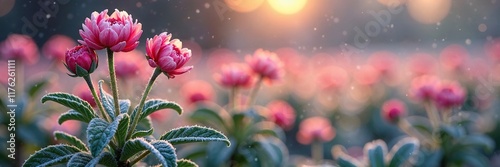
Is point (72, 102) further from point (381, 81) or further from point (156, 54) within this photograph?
point (381, 81)

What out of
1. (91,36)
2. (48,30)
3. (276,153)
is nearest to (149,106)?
(91,36)

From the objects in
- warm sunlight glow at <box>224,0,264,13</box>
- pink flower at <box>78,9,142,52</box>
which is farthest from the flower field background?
warm sunlight glow at <box>224,0,264,13</box>

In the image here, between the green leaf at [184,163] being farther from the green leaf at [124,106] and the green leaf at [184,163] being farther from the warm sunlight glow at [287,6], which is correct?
the warm sunlight glow at [287,6]

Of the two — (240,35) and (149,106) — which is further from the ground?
(149,106)

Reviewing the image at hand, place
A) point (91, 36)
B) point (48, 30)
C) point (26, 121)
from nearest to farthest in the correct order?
1. point (91, 36)
2. point (26, 121)
3. point (48, 30)

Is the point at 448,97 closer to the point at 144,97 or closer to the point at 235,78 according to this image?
the point at 235,78

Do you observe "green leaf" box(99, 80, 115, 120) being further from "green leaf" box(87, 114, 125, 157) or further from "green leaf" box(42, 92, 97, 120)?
"green leaf" box(87, 114, 125, 157)
